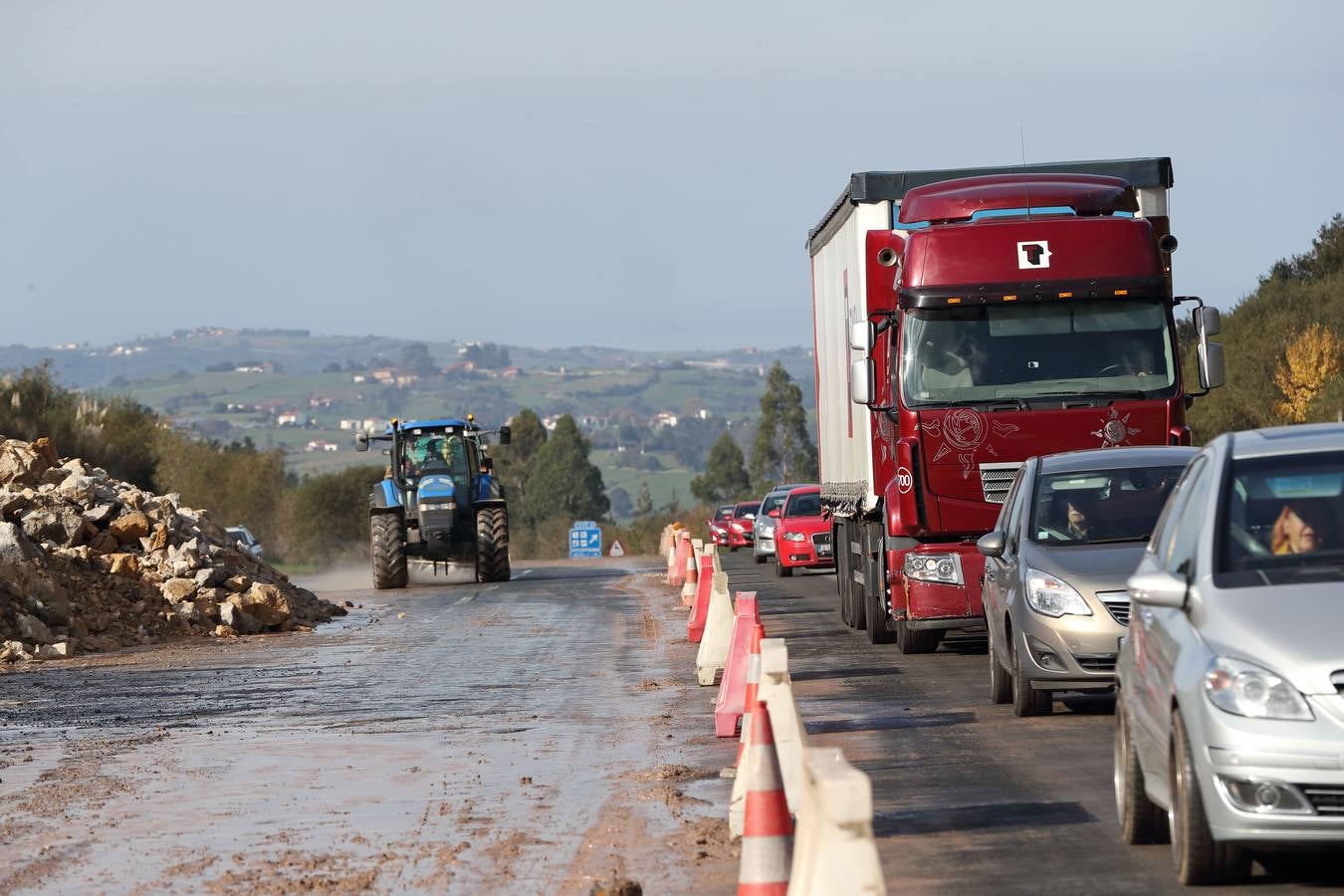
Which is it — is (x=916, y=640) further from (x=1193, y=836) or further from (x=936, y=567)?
(x=1193, y=836)

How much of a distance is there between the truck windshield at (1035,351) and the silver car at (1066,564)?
2507 millimetres

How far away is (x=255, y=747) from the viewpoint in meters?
13.6

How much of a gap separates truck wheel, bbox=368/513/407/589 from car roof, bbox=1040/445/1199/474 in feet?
87.6

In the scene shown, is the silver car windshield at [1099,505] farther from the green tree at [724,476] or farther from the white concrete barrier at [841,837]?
the green tree at [724,476]

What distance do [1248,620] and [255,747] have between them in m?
8.07

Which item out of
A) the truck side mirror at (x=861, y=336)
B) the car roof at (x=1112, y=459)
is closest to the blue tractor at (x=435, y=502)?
the truck side mirror at (x=861, y=336)

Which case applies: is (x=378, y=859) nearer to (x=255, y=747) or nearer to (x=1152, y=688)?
(x=1152, y=688)

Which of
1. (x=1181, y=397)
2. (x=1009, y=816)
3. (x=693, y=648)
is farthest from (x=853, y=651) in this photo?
(x=1009, y=816)

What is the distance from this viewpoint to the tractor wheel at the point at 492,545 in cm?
4006

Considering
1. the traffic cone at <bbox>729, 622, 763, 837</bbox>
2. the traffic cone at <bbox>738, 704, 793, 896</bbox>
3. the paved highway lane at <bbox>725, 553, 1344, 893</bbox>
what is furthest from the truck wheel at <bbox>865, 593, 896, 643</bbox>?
the traffic cone at <bbox>738, 704, 793, 896</bbox>

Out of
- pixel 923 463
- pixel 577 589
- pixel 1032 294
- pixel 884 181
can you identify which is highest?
pixel 884 181

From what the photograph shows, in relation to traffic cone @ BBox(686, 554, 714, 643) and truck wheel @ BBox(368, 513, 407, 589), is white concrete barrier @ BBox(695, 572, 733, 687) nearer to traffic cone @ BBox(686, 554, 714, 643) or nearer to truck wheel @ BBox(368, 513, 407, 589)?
traffic cone @ BBox(686, 554, 714, 643)

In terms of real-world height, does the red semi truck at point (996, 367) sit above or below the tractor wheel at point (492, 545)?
above

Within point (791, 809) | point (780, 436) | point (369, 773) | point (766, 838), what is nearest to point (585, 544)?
point (780, 436)
